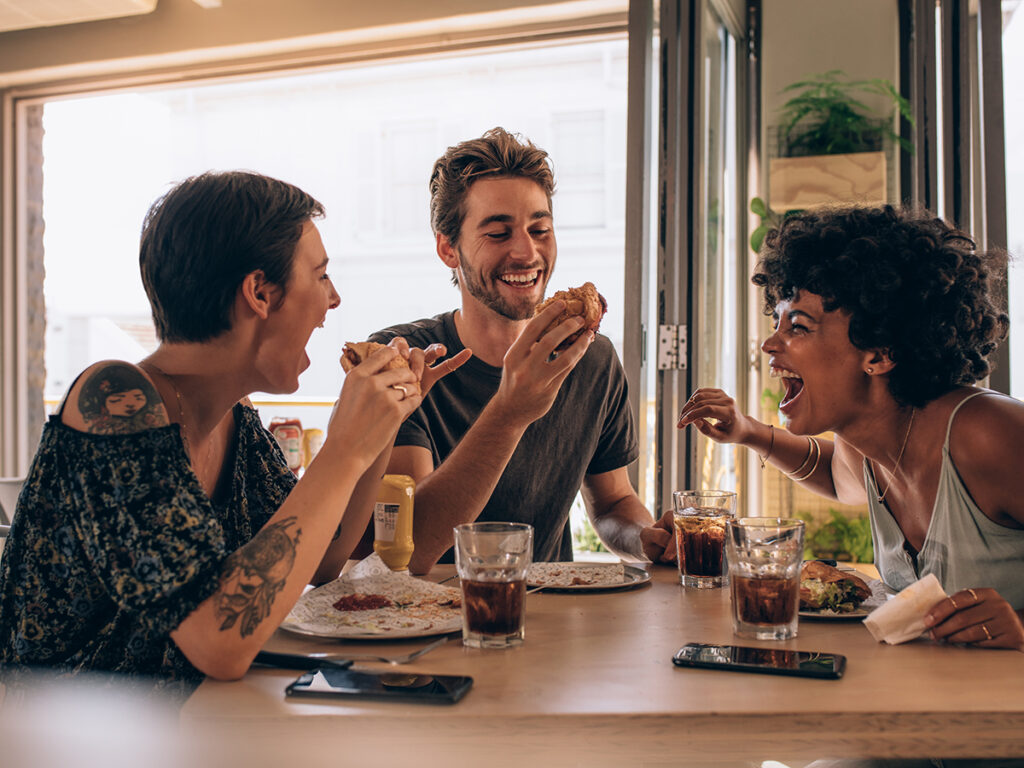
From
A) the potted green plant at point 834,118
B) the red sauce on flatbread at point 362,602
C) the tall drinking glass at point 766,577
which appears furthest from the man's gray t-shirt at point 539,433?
the potted green plant at point 834,118

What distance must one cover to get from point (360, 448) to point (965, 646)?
78 cm

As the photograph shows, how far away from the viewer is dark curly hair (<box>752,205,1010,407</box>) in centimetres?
164

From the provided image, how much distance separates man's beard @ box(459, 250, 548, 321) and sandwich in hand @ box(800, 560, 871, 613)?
1.05m

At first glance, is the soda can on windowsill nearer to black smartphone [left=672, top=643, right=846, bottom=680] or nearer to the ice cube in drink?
the ice cube in drink

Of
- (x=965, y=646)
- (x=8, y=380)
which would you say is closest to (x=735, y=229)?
(x=965, y=646)

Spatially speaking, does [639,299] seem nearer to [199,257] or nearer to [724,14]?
[724,14]

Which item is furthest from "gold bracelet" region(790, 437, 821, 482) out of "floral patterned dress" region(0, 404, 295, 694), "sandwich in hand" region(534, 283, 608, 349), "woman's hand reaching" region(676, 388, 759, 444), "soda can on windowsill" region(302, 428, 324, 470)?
"soda can on windowsill" region(302, 428, 324, 470)

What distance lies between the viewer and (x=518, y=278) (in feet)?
6.94

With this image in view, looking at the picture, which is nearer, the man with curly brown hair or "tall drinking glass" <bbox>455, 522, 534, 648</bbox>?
"tall drinking glass" <bbox>455, 522, 534, 648</bbox>

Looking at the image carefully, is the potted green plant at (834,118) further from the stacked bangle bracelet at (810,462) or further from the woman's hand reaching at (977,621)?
the woman's hand reaching at (977,621)

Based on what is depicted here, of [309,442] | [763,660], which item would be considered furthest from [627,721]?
[309,442]

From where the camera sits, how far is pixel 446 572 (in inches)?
63.2

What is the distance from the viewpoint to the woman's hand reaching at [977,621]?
41.5 inches

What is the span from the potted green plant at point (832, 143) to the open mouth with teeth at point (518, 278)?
5.26 feet
